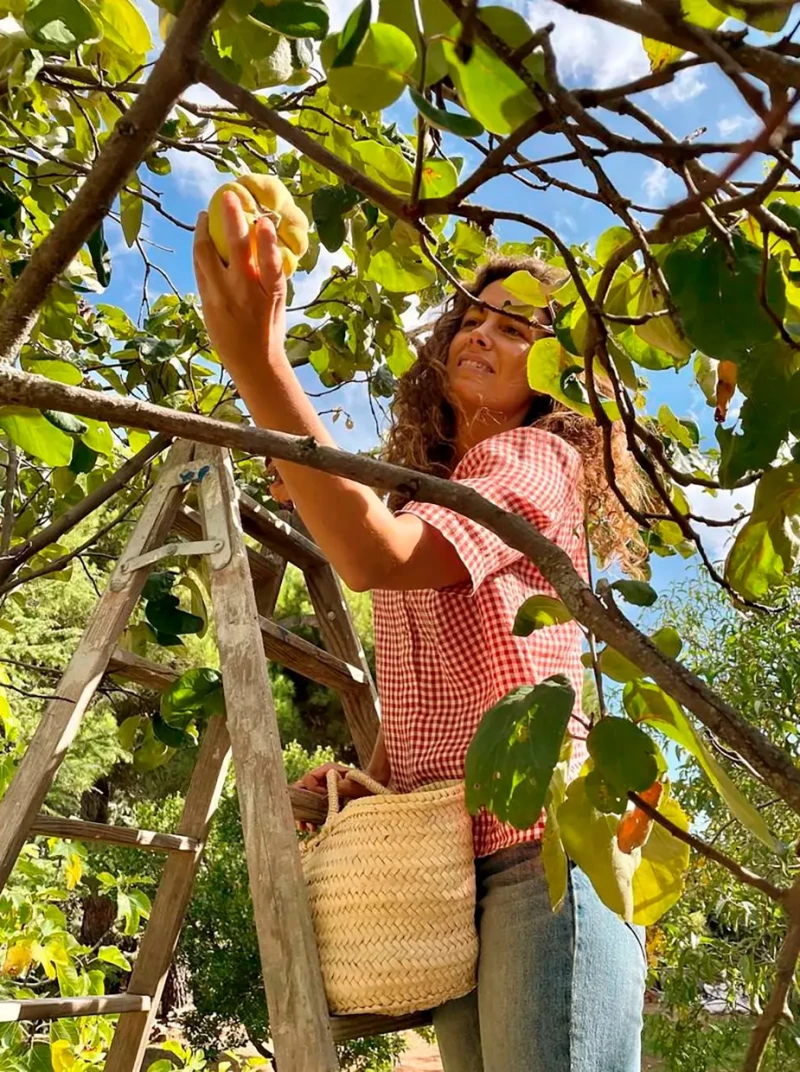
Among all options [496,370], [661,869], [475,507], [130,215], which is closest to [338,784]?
[496,370]

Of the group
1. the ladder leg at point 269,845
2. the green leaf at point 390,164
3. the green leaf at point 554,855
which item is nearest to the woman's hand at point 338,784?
the ladder leg at point 269,845

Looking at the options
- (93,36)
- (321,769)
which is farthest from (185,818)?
(93,36)

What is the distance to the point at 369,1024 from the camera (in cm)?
114

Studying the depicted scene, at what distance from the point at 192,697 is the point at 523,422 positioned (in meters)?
0.63

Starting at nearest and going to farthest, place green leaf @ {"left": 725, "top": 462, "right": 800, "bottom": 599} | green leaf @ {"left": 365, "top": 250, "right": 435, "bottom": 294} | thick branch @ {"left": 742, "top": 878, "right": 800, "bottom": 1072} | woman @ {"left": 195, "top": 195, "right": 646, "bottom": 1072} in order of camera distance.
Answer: thick branch @ {"left": 742, "top": 878, "right": 800, "bottom": 1072}
green leaf @ {"left": 725, "top": 462, "right": 800, "bottom": 599}
woman @ {"left": 195, "top": 195, "right": 646, "bottom": 1072}
green leaf @ {"left": 365, "top": 250, "right": 435, "bottom": 294}

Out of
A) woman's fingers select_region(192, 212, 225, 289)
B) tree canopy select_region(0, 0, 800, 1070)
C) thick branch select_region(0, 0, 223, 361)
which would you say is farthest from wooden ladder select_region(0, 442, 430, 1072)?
thick branch select_region(0, 0, 223, 361)

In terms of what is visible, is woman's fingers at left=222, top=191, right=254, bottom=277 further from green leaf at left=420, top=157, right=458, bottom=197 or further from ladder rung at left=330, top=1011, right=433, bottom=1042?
ladder rung at left=330, top=1011, right=433, bottom=1042

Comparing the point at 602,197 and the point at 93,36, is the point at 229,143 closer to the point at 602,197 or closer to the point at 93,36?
the point at 93,36

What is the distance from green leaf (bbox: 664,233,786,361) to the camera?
0.48 metres

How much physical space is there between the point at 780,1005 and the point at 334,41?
40cm

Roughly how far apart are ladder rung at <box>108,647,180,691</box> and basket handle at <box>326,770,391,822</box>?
0.38 metres

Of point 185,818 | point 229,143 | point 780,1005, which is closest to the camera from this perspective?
point 780,1005

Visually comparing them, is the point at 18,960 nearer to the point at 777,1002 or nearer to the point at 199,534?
the point at 199,534

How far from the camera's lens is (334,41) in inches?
16.3
